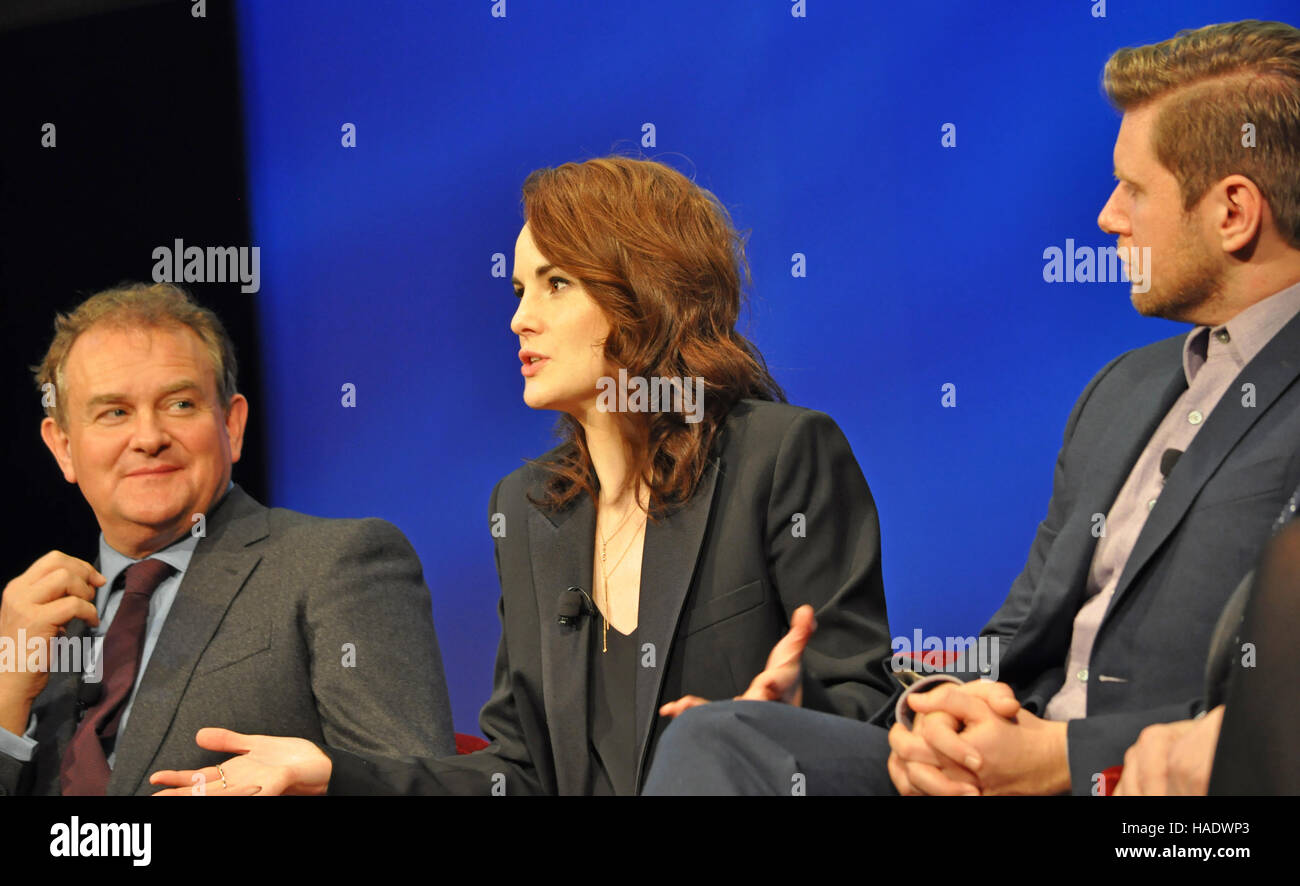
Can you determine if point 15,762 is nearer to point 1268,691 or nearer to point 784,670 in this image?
point 784,670

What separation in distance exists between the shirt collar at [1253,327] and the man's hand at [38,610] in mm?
2481

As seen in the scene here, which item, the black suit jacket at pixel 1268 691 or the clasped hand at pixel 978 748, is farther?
the clasped hand at pixel 978 748

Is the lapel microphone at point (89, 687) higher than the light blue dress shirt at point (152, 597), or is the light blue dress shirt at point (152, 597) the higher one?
the light blue dress shirt at point (152, 597)

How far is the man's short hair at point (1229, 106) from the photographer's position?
2.40m

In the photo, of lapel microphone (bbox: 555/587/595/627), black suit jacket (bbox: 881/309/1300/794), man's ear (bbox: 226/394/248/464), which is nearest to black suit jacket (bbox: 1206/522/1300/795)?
black suit jacket (bbox: 881/309/1300/794)

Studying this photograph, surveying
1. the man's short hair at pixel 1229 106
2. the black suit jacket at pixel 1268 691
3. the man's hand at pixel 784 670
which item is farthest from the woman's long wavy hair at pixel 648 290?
the black suit jacket at pixel 1268 691

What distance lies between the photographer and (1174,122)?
2.48 m

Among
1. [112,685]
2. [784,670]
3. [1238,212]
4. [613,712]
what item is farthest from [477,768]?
[1238,212]

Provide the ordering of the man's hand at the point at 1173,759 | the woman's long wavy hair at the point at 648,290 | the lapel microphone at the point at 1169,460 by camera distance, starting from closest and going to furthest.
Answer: the man's hand at the point at 1173,759, the lapel microphone at the point at 1169,460, the woman's long wavy hair at the point at 648,290

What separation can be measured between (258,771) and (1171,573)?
174 cm

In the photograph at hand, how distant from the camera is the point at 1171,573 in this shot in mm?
2225

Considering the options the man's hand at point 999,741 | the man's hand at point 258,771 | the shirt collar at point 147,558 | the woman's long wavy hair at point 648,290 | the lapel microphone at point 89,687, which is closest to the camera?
the man's hand at point 999,741

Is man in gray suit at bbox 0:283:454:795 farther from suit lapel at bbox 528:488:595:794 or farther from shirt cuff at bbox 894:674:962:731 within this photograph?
shirt cuff at bbox 894:674:962:731

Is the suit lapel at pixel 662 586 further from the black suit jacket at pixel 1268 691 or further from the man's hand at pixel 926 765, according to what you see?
the black suit jacket at pixel 1268 691
